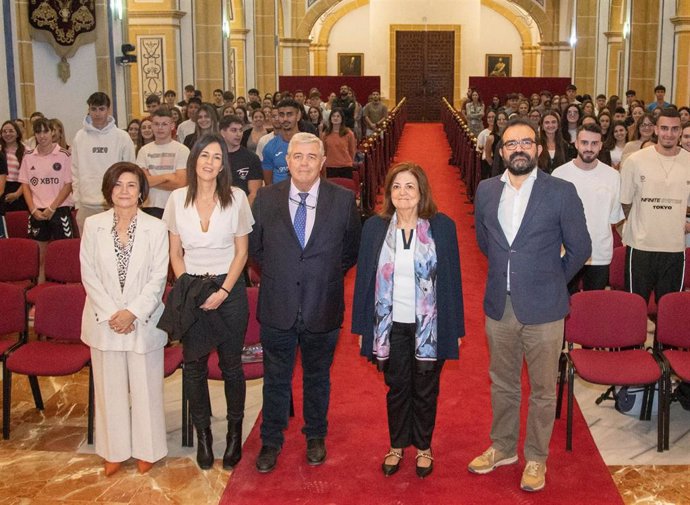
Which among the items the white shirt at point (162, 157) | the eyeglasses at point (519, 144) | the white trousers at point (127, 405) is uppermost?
the eyeglasses at point (519, 144)

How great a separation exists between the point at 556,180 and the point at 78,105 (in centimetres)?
917

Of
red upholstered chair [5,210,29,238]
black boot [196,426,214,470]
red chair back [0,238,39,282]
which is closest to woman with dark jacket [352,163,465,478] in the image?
black boot [196,426,214,470]

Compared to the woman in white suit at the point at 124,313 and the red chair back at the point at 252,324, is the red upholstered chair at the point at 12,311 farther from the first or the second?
the red chair back at the point at 252,324

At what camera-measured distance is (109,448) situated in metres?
5.07

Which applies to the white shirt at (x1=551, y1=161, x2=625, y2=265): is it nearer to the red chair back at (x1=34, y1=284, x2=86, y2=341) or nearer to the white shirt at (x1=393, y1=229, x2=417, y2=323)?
the white shirt at (x1=393, y1=229, x2=417, y2=323)

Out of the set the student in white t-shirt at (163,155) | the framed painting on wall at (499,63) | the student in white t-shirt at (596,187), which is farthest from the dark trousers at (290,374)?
the framed painting on wall at (499,63)

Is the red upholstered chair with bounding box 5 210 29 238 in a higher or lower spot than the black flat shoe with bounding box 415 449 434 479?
higher

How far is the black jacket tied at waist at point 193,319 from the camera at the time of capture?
479cm

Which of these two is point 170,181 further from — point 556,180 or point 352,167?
point 352,167

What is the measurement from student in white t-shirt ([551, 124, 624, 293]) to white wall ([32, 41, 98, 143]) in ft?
26.2

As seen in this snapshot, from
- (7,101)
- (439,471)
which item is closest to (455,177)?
(7,101)

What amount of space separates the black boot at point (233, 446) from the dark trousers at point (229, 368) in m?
0.05

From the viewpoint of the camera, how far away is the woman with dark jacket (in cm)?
460

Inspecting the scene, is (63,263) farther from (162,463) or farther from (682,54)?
(682,54)
